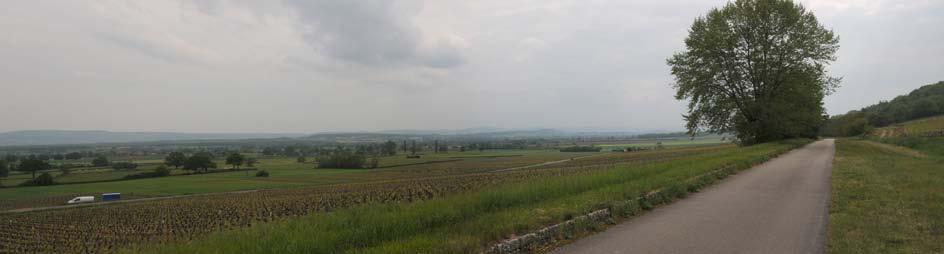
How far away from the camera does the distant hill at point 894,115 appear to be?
7856cm

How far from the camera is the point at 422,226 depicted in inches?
298

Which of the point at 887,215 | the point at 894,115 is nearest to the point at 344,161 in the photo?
the point at 887,215

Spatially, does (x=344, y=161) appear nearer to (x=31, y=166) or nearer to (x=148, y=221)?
(x=31, y=166)

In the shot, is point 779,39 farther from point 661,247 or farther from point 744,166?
point 661,247

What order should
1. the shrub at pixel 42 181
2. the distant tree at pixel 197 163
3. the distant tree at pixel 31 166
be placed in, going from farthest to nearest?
the distant tree at pixel 197 163 → the distant tree at pixel 31 166 → the shrub at pixel 42 181

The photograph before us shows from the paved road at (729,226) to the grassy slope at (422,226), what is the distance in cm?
103

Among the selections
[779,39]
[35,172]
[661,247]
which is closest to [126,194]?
[35,172]

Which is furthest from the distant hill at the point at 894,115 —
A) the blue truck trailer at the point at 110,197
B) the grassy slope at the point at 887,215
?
the blue truck trailer at the point at 110,197

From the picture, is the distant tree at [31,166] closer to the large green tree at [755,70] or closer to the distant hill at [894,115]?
the large green tree at [755,70]

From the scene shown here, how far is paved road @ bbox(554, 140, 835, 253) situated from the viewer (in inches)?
255

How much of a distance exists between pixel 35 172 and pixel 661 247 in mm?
104187

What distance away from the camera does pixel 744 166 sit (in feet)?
60.7

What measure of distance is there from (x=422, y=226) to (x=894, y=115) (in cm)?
11515

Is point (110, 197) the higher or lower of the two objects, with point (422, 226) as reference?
lower
